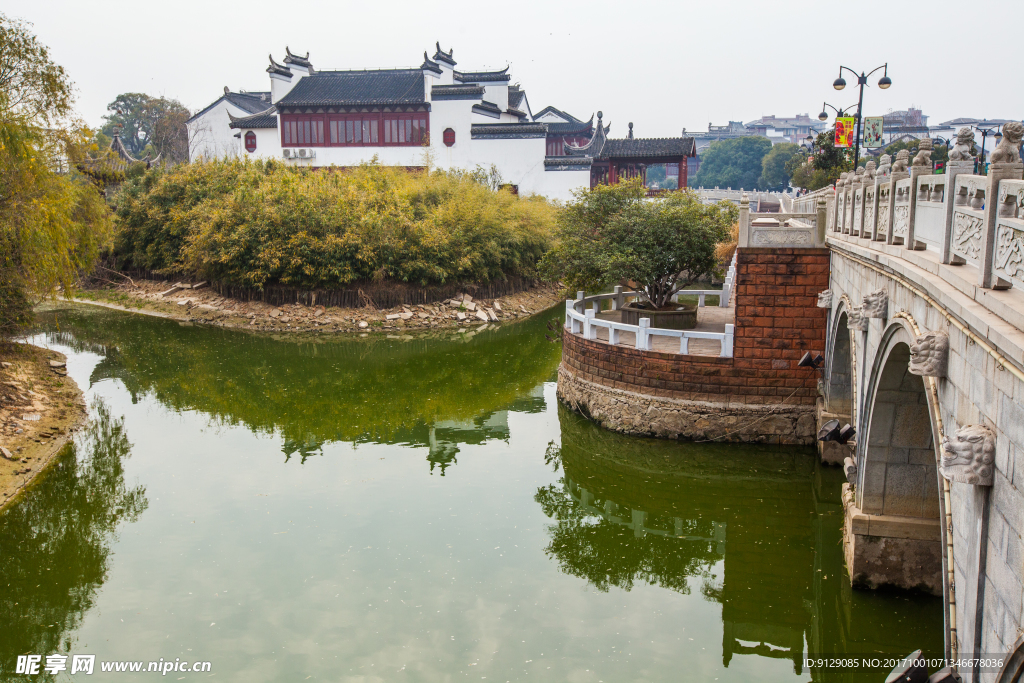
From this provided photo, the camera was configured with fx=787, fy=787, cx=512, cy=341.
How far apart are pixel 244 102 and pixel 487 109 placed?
583 inches

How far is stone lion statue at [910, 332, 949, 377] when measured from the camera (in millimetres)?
5027

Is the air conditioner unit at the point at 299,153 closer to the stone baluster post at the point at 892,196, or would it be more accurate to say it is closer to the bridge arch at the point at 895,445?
the bridge arch at the point at 895,445

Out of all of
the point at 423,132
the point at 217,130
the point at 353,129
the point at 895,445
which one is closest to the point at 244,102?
the point at 217,130

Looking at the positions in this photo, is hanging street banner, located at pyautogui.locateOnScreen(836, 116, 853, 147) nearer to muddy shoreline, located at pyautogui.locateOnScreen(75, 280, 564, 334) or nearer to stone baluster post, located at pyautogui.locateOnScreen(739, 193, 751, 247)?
stone baluster post, located at pyautogui.locateOnScreen(739, 193, 751, 247)

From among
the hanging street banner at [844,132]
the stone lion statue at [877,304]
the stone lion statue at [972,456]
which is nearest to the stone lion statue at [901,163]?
the stone lion statue at [877,304]

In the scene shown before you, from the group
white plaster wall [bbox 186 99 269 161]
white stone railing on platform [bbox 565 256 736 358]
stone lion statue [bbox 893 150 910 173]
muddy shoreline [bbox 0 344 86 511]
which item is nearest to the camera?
stone lion statue [bbox 893 150 910 173]

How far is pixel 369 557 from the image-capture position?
29.7 ft

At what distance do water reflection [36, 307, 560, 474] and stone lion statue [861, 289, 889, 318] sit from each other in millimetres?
7031

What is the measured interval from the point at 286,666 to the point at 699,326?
1089 cm

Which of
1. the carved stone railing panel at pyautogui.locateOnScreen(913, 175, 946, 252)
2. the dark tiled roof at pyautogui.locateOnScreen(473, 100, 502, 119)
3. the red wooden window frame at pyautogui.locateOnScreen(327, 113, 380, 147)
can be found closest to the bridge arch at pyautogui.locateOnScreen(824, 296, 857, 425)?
the carved stone railing panel at pyautogui.locateOnScreen(913, 175, 946, 252)

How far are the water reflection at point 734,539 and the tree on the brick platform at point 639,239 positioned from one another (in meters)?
3.31

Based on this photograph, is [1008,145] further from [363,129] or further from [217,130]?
[217,130]

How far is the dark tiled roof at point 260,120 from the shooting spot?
39.8m

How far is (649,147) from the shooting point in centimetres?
3741
